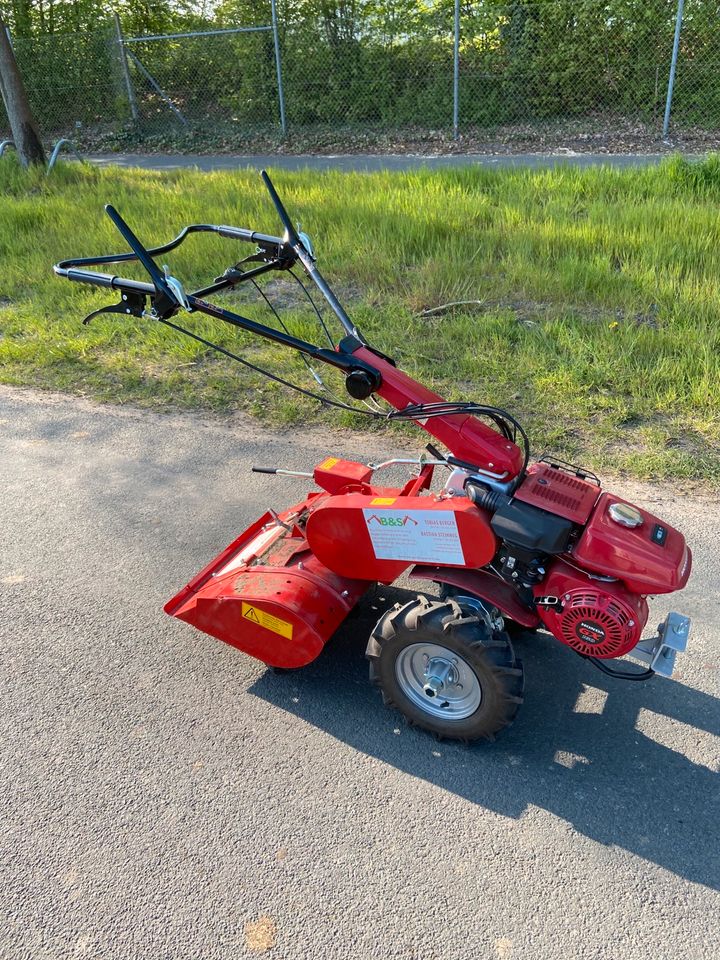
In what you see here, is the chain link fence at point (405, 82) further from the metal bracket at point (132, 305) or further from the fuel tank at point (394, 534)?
the fuel tank at point (394, 534)

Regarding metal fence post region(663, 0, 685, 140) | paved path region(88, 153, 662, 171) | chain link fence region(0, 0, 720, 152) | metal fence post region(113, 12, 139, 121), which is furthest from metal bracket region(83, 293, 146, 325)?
metal fence post region(113, 12, 139, 121)

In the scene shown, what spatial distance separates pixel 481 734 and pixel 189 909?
1063 mm

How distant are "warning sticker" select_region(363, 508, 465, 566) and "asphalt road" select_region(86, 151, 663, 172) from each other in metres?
9.07

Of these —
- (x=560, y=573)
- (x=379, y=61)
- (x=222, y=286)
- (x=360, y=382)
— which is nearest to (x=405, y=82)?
(x=379, y=61)

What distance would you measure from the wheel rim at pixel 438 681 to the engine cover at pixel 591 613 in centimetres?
34

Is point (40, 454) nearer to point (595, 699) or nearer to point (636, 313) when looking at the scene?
point (595, 699)

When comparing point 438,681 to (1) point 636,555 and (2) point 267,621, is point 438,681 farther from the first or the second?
(1) point 636,555

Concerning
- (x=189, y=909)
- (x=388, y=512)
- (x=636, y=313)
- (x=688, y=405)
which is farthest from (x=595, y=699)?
(x=636, y=313)

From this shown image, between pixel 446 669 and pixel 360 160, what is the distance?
12.4 metres

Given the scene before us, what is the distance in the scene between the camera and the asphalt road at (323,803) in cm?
217

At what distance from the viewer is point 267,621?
2.81 meters

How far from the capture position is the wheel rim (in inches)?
103

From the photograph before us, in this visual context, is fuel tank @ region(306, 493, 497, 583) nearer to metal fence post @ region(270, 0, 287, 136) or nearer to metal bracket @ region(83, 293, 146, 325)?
metal bracket @ region(83, 293, 146, 325)

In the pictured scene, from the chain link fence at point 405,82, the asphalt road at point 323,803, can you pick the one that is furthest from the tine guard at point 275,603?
the chain link fence at point 405,82
